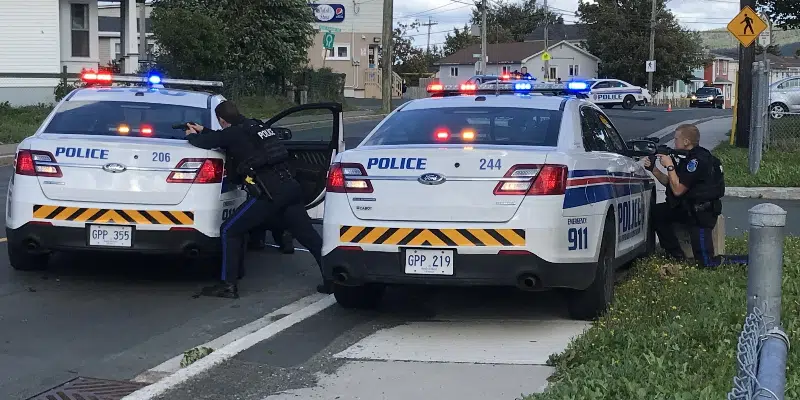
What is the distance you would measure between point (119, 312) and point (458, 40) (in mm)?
103816

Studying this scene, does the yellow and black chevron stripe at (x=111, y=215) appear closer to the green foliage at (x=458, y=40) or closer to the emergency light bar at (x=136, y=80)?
the emergency light bar at (x=136, y=80)

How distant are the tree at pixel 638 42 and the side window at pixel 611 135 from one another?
6760 cm

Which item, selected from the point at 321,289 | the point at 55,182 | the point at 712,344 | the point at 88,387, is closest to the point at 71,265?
the point at 55,182

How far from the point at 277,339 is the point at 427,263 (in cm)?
111

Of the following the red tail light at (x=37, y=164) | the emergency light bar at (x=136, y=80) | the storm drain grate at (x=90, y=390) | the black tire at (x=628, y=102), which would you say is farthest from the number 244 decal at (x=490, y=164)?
the black tire at (x=628, y=102)

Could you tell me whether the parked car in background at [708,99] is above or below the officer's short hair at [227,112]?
above

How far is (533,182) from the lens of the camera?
6.73 metres

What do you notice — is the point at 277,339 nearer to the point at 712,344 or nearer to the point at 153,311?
the point at 153,311

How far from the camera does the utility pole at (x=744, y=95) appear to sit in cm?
1997

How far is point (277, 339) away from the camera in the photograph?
6996 mm

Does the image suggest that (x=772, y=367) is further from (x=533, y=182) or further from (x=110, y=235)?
(x=110, y=235)

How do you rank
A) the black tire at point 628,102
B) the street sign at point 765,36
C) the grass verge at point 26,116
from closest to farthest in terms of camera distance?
the street sign at point 765,36 < the grass verge at point 26,116 < the black tire at point 628,102

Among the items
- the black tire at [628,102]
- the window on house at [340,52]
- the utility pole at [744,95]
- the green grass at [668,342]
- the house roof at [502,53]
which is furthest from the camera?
the house roof at [502,53]

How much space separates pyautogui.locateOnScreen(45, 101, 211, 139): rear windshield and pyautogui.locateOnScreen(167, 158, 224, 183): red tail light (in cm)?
59
